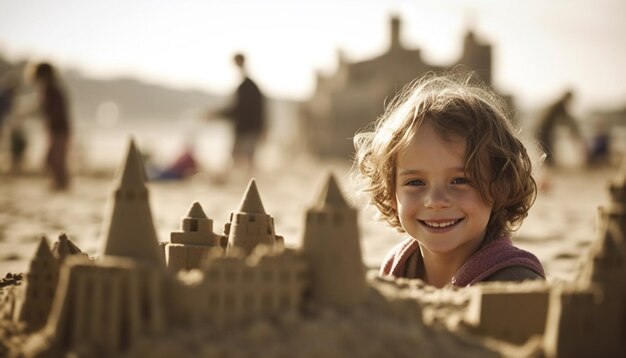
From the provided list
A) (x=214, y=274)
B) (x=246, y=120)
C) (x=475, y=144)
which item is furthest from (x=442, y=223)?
(x=246, y=120)

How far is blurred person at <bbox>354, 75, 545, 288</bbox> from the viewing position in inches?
156

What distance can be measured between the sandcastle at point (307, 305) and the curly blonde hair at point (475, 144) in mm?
1239

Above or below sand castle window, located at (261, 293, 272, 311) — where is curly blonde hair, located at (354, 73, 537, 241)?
above

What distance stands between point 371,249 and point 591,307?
489cm

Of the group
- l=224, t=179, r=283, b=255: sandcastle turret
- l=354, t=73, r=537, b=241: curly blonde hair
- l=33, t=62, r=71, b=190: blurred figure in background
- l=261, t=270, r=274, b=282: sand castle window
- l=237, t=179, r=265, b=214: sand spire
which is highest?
l=33, t=62, r=71, b=190: blurred figure in background

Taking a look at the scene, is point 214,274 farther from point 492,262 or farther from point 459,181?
point 492,262

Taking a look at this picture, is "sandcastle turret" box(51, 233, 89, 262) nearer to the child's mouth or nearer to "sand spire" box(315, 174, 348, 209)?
"sand spire" box(315, 174, 348, 209)

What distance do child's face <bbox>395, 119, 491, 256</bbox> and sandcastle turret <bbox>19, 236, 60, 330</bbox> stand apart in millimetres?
1939

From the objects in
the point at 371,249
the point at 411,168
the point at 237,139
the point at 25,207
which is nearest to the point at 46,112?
the point at 25,207

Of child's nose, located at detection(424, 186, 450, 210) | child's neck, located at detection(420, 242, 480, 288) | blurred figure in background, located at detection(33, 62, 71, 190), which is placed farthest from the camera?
blurred figure in background, located at detection(33, 62, 71, 190)

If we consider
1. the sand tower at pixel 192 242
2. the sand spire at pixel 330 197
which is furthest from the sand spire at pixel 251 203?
the sand spire at pixel 330 197

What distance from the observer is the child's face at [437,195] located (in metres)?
3.93

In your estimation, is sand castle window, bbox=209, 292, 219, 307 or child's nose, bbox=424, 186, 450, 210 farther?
child's nose, bbox=424, 186, 450, 210

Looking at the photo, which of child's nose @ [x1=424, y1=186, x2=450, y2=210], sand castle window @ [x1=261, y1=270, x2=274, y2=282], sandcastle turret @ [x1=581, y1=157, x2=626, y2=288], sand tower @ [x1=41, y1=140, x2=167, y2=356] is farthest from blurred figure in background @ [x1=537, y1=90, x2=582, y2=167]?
sand tower @ [x1=41, y1=140, x2=167, y2=356]
